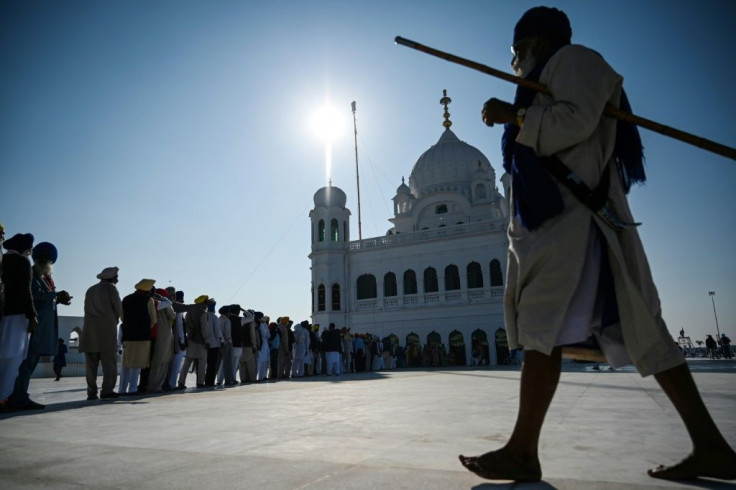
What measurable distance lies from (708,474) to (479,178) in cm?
3445

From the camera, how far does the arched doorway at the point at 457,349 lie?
26938 millimetres

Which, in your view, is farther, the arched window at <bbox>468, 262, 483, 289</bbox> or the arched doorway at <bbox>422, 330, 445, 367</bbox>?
the arched window at <bbox>468, 262, 483, 289</bbox>

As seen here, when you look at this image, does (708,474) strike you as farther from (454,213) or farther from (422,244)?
(454,213)

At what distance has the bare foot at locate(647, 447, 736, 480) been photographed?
1509 millimetres

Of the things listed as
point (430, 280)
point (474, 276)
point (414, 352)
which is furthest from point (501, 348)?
point (430, 280)

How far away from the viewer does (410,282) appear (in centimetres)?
3030

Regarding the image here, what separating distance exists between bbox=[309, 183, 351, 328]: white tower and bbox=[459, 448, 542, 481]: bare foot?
94.4 ft

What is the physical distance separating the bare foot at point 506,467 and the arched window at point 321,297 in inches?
1176

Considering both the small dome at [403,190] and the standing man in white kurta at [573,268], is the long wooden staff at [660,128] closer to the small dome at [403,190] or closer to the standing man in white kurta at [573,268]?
the standing man in white kurta at [573,268]

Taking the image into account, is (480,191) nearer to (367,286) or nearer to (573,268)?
(367,286)

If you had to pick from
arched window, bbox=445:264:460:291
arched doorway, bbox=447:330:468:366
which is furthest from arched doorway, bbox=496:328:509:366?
arched window, bbox=445:264:460:291

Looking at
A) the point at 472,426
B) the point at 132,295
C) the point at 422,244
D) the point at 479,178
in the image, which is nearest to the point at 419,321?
the point at 422,244

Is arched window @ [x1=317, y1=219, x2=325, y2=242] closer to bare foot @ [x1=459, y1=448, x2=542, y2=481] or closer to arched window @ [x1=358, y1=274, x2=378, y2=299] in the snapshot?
arched window @ [x1=358, y1=274, x2=378, y2=299]

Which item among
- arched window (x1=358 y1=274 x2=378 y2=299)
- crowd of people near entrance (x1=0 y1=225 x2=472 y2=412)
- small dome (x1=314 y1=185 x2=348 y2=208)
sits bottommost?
crowd of people near entrance (x1=0 y1=225 x2=472 y2=412)
